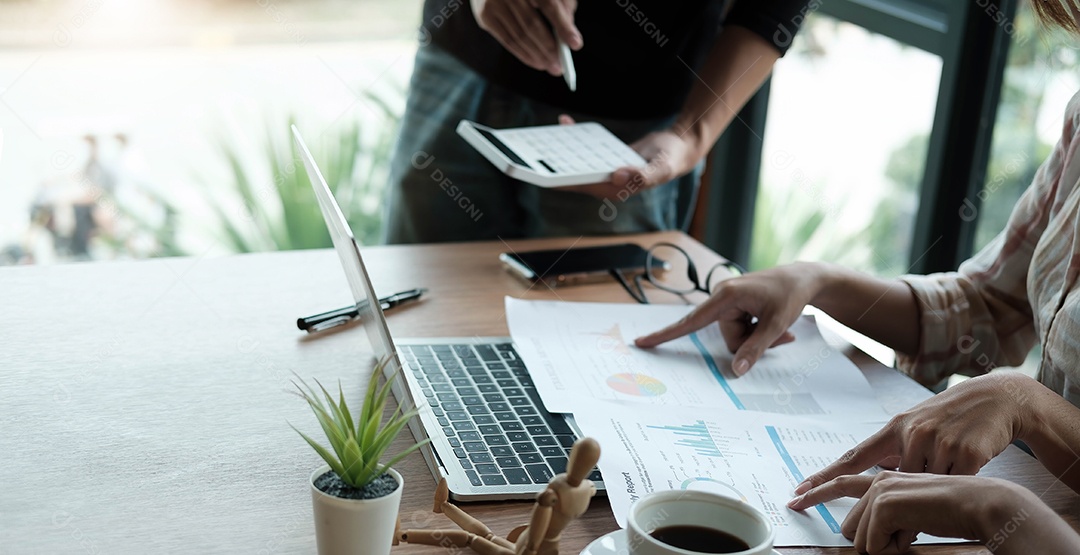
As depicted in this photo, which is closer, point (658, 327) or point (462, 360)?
point (462, 360)

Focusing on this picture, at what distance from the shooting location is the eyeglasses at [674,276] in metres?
1.39

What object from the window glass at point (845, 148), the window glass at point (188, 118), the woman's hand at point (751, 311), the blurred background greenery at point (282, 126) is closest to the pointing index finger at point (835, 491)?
the woman's hand at point (751, 311)

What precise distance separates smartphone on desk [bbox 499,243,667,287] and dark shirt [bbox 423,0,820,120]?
0.33 m

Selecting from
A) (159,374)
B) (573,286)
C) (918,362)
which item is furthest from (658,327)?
(159,374)

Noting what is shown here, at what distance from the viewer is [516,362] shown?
1.13 m

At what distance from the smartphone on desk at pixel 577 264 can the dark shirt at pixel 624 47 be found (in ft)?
1.07

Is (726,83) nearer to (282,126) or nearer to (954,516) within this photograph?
(954,516)

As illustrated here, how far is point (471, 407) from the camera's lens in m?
1.01

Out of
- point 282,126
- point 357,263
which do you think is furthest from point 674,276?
point 282,126

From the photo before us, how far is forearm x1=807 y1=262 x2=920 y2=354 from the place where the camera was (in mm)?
1273

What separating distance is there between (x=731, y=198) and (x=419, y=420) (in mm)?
2162

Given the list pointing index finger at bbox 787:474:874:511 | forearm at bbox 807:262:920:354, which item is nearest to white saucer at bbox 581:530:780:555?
pointing index finger at bbox 787:474:874:511

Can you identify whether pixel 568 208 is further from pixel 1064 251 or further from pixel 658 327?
pixel 1064 251

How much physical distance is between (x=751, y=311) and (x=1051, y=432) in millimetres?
378
